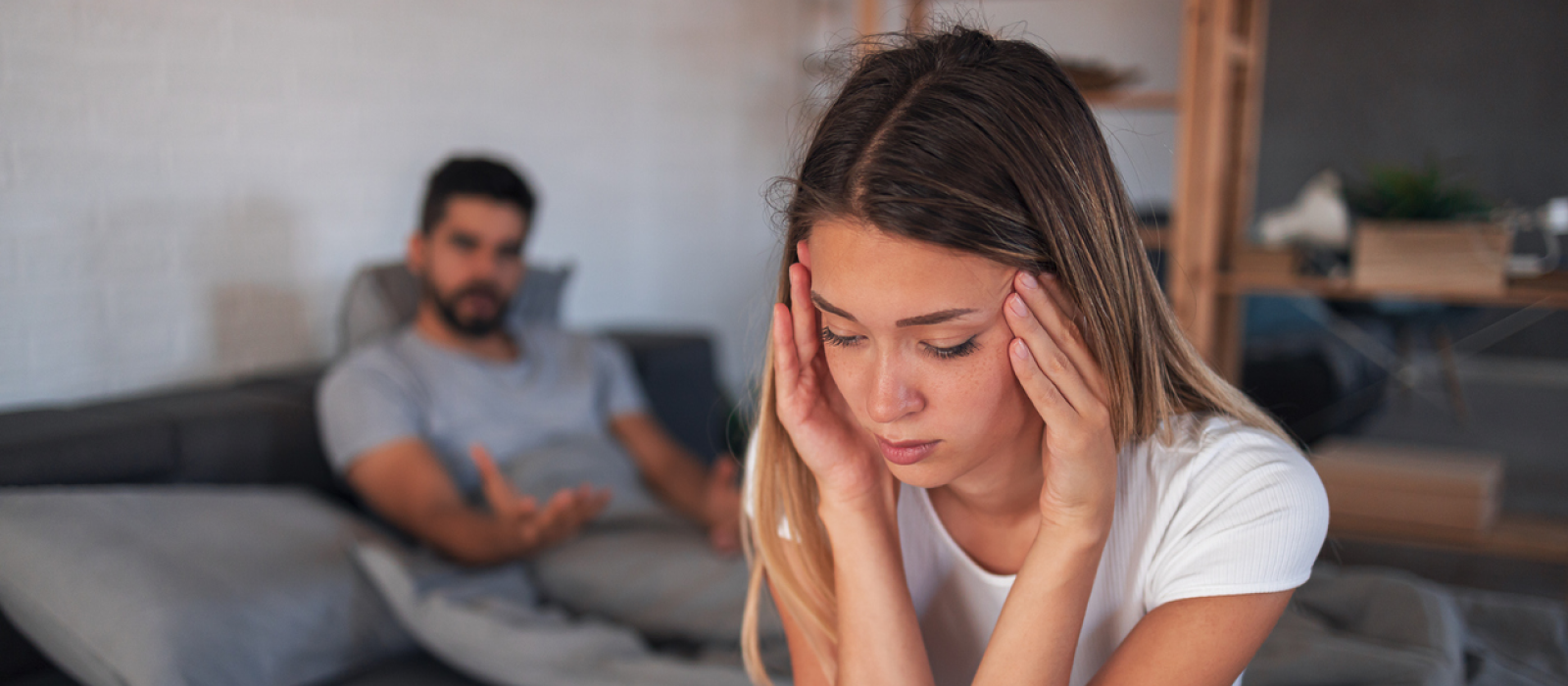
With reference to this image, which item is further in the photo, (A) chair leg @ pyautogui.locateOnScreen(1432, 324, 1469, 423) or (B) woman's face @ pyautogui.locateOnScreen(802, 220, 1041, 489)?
(A) chair leg @ pyautogui.locateOnScreen(1432, 324, 1469, 423)

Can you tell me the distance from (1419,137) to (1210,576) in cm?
438

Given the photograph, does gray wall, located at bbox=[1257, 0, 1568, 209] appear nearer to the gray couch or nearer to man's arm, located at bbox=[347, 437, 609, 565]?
man's arm, located at bbox=[347, 437, 609, 565]

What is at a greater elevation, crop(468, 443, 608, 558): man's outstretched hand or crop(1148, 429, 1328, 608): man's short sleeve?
crop(1148, 429, 1328, 608): man's short sleeve

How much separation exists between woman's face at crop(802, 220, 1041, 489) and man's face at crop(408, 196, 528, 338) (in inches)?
56.2

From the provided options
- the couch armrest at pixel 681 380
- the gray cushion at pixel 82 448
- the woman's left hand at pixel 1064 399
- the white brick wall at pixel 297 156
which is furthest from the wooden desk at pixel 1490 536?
the gray cushion at pixel 82 448

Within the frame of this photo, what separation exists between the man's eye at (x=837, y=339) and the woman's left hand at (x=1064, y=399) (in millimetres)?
136

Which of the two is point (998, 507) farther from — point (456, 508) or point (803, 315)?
point (456, 508)

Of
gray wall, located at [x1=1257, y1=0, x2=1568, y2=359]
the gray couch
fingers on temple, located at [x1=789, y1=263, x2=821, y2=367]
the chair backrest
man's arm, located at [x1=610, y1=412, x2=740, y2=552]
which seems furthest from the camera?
gray wall, located at [x1=1257, y1=0, x2=1568, y2=359]

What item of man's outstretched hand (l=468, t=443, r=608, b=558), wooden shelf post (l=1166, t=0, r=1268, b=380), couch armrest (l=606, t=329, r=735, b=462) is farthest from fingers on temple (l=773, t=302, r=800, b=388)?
wooden shelf post (l=1166, t=0, r=1268, b=380)

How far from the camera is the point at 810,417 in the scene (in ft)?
3.34

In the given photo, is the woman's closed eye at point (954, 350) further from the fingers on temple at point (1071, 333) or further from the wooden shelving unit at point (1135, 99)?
the wooden shelving unit at point (1135, 99)

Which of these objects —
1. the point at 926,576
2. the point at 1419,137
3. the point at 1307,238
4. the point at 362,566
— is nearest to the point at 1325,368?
the point at 1307,238

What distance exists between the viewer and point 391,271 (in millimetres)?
2314

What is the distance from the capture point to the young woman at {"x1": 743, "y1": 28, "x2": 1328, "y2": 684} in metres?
0.86
